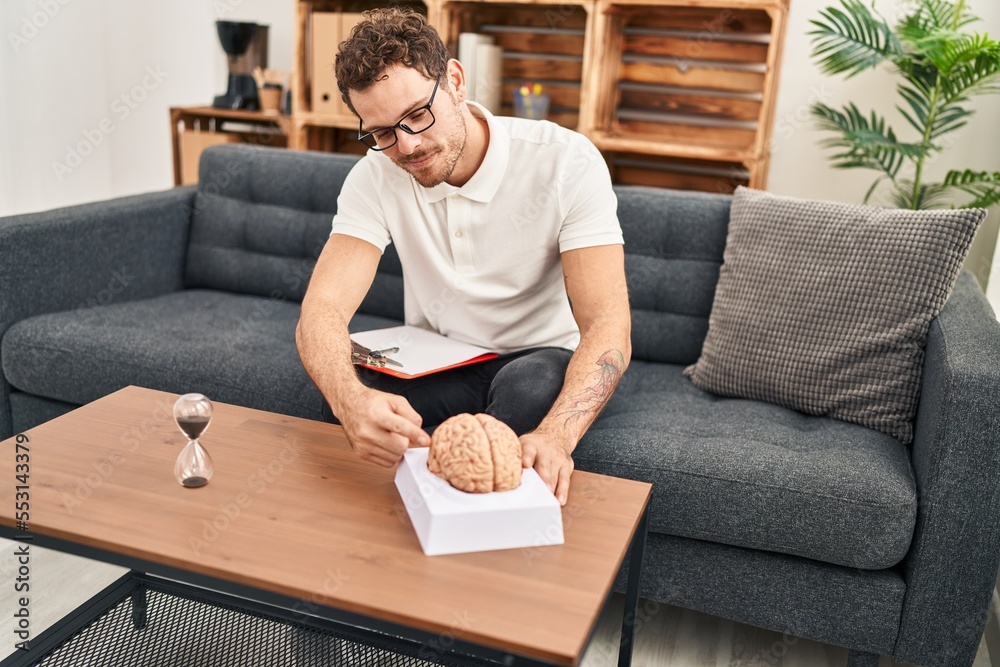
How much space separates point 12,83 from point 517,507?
11.1ft

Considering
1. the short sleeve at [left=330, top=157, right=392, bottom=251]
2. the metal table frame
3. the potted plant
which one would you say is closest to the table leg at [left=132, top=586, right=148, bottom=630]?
the metal table frame

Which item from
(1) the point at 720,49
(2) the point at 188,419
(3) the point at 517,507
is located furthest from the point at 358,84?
(1) the point at 720,49

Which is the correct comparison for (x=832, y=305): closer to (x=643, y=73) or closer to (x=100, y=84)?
(x=643, y=73)

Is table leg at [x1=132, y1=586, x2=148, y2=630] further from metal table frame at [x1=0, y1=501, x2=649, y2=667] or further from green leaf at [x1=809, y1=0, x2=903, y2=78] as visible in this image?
green leaf at [x1=809, y1=0, x2=903, y2=78]

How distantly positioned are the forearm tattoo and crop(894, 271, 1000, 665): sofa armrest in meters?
0.52

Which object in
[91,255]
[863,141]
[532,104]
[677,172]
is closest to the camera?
[91,255]

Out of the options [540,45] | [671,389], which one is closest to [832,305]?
[671,389]

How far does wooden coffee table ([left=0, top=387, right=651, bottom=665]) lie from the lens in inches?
34.8

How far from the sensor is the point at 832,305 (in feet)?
5.62

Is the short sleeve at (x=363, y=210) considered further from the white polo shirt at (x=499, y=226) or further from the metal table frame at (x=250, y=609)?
the metal table frame at (x=250, y=609)

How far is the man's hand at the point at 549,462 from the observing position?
1101mm

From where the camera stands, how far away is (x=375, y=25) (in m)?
1.41

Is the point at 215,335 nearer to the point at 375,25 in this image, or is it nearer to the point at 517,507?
the point at 375,25

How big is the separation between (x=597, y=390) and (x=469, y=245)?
0.43 m
